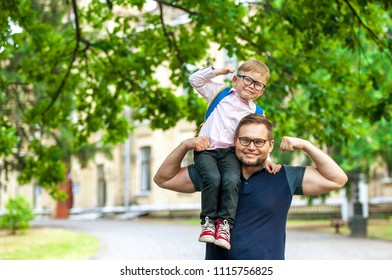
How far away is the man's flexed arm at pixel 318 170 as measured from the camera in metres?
3.35

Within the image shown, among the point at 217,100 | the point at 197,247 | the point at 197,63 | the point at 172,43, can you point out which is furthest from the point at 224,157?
the point at 197,247

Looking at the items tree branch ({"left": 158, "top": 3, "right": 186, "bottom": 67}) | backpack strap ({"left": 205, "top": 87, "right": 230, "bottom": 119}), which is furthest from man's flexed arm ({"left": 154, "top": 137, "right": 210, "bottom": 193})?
tree branch ({"left": 158, "top": 3, "right": 186, "bottom": 67})

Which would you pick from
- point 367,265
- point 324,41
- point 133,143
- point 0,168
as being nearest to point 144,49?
point 324,41

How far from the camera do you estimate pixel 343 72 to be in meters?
11.4

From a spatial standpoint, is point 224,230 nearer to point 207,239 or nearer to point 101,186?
point 207,239

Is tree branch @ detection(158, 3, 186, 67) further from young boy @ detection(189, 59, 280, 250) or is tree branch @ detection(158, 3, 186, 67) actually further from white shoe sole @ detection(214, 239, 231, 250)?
white shoe sole @ detection(214, 239, 231, 250)

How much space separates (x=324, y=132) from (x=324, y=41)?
4.70ft

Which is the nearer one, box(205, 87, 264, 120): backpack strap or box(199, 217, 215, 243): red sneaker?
box(199, 217, 215, 243): red sneaker

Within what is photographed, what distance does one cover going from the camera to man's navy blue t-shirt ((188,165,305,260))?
329 cm

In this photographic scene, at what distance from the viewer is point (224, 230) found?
3293mm

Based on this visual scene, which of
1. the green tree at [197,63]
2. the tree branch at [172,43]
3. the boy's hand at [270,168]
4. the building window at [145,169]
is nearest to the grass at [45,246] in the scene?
the green tree at [197,63]

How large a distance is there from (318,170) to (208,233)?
637 millimetres

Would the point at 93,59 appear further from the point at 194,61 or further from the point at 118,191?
the point at 118,191

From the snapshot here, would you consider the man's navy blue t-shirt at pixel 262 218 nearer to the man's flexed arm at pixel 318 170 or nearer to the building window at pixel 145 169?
the man's flexed arm at pixel 318 170
